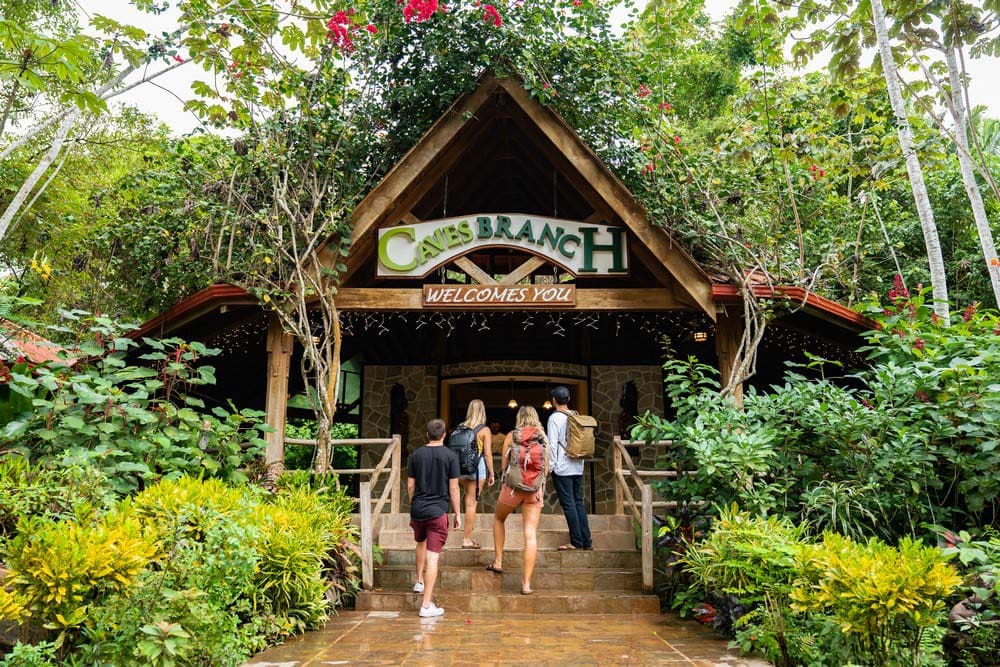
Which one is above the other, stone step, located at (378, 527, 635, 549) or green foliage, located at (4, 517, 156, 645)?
green foliage, located at (4, 517, 156, 645)

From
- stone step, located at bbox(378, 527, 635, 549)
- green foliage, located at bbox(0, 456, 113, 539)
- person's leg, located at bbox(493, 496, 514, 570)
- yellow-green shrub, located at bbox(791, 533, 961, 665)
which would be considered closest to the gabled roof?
stone step, located at bbox(378, 527, 635, 549)

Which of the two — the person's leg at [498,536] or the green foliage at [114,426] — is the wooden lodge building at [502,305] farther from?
the person's leg at [498,536]

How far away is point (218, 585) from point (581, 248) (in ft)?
16.3

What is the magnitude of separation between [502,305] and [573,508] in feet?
7.21

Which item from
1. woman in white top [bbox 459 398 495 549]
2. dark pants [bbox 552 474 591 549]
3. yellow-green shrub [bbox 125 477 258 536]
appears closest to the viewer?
yellow-green shrub [bbox 125 477 258 536]

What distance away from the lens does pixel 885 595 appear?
10.4 ft

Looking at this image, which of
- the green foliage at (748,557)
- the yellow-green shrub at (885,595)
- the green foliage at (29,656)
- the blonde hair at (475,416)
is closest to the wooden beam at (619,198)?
the blonde hair at (475,416)

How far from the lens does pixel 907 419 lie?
5305 millimetres

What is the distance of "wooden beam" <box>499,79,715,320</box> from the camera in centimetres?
697

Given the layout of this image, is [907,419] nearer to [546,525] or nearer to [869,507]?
[869,507]

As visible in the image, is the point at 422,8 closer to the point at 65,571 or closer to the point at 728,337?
the point at 728,337

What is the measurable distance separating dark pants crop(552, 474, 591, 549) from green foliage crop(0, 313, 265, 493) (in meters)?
2.78

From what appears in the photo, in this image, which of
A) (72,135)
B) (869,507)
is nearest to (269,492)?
(869,507)

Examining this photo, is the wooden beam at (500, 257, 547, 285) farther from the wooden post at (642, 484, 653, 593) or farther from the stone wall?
the stone wall
